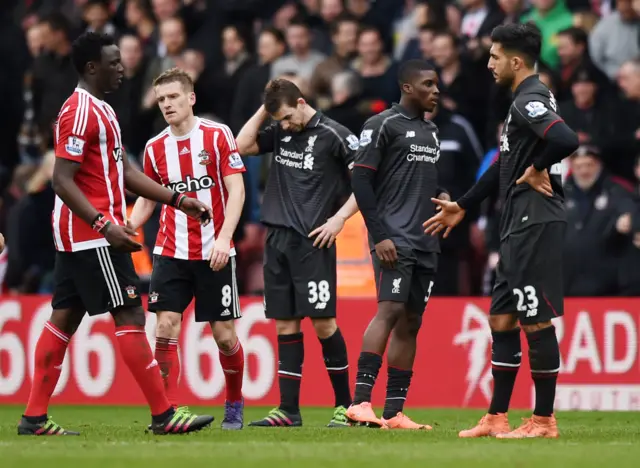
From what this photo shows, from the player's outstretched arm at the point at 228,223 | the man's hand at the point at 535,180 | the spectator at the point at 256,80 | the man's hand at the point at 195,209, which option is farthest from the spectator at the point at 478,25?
the man's hand at the point at 195,209

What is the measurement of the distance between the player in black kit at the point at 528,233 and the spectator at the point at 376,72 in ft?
21.4

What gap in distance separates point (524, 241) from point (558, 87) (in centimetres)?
612

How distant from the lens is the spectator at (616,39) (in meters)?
14.8

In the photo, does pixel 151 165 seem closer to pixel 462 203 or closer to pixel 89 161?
pixel 89 161

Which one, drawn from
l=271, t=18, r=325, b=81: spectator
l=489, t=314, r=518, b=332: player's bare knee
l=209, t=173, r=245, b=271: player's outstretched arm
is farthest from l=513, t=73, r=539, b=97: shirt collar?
l=271, t=18, r=325, b=81: spectator

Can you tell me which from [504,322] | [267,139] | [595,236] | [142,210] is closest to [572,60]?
[595,236]

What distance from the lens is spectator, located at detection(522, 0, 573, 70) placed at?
15250mm

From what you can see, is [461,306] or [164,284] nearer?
[164,284]

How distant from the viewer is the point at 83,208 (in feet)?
26.5

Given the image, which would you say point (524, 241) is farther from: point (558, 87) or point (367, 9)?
point (367, 9)

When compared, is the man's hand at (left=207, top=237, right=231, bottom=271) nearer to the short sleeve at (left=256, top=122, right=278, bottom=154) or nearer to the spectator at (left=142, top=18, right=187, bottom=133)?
the short sleeve at (left=256, top=122, right=278, bottom=154)

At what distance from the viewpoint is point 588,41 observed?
49.2 feet

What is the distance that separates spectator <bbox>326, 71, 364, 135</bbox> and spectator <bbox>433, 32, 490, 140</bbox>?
3.07 ft

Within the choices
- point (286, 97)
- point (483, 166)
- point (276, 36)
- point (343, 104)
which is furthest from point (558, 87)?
point (286, 97)
